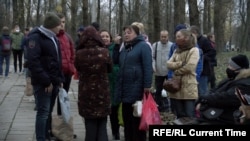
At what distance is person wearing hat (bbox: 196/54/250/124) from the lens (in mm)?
5730

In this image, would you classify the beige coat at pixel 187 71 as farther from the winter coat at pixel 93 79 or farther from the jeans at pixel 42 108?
the jeans at pixel 42 108

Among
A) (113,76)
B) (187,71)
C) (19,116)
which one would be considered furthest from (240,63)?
(19,116)

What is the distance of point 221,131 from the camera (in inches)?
189

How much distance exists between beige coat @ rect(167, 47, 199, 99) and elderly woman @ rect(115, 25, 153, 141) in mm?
654

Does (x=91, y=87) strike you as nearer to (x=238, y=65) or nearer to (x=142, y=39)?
(x=142, y=39)

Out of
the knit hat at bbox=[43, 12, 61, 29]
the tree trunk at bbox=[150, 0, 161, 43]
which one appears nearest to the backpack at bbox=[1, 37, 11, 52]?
the tree trunk at bbox=[150, 0, 161, 43]

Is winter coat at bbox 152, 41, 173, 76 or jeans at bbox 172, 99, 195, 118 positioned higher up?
winter coat at bbox 152, 41, 173, 76

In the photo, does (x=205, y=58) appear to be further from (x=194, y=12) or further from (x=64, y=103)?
(x=194, y=12)

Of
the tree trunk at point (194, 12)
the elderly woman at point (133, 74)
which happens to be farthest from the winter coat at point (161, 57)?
the tree trunk at point (194, 12)

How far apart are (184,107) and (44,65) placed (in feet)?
7.60

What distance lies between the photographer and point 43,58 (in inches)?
260

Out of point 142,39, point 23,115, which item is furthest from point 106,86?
point 23,115

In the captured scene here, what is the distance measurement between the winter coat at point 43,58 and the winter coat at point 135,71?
3.12 feet

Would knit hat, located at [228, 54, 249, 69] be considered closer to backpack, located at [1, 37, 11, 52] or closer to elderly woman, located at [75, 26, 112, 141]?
elderly woman, located at [75, 26, 112, 141]
